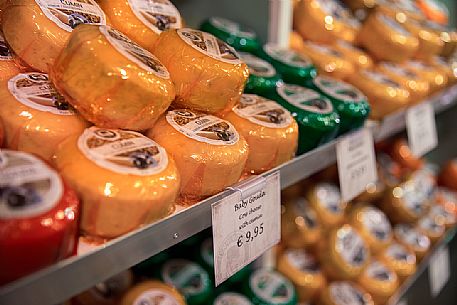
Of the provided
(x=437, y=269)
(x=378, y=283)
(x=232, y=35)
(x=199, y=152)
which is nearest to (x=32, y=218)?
(x=199, y=152)

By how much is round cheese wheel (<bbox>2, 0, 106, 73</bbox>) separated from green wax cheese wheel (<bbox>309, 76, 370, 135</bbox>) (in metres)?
0.55

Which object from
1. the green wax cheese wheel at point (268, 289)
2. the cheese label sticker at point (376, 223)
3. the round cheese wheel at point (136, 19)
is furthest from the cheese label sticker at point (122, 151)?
the cheese label sticker at point (376, 223)

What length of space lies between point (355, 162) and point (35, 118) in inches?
26.1

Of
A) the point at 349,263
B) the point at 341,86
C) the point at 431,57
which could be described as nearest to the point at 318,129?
the point at 341,86

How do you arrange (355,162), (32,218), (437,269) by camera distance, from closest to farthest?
(32,218) < (355,162) < (437,269)

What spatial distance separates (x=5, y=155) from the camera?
1.88ft

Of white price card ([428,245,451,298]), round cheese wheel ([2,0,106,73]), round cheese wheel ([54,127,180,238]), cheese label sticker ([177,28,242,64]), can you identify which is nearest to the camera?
round cheese wheel ([54,127,180,238])

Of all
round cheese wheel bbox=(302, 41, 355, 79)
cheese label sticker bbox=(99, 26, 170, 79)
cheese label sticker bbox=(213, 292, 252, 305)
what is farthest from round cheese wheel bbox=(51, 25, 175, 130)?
round cheese wheel bbox=(302, 41, 355, 79)

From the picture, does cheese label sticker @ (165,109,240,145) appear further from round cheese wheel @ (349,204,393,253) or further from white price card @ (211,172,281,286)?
round cheese wheel @ (349,204,393,253)

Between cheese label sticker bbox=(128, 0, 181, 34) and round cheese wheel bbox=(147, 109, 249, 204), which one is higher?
cheese label sticker bbox=(128, 0, 181, 34)

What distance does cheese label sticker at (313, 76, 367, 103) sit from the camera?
1.14 metres

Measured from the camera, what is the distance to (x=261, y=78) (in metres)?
1.01

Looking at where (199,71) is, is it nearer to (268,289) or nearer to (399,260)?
(268,289)

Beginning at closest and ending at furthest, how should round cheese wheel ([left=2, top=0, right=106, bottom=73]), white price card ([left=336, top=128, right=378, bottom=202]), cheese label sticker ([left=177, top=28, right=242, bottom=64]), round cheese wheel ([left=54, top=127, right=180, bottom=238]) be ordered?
1. round cheese wheel ([left=54, top=127, right=180, bottom=238])
2. round cheese wheel ([left=2, top=0, right=106, bottom=73])
3. cheese label sticker ([left=177, top=28, right=242, bottom=64])
4. white price card ([left=336, top=128, right=378, bottom=202])
